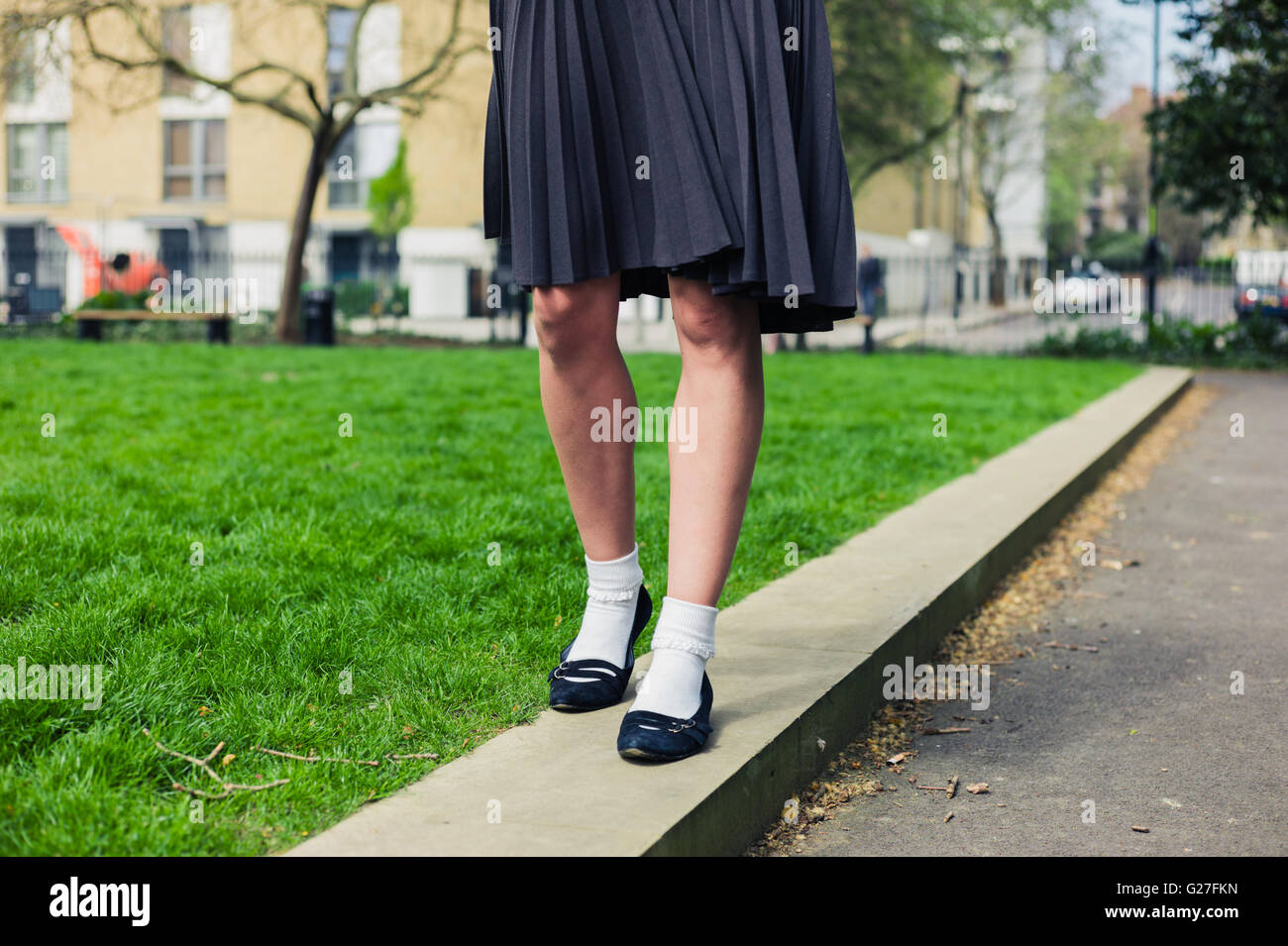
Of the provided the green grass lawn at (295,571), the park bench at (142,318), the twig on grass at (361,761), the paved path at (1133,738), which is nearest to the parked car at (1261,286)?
the green grass lawn at (295,571)

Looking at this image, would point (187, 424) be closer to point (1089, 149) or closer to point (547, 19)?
point (547, 19)

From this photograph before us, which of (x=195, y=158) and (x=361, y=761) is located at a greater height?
(x=195, y=158)

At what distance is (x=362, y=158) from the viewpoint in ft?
110

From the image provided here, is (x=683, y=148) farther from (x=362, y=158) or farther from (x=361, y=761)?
(x=362, y=158)

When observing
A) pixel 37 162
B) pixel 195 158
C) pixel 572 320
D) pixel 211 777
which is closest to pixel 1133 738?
pixel 572 320

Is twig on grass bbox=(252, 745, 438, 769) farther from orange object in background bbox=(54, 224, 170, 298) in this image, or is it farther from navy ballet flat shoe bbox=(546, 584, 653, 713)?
orange object in background bbox=(54, 224, 170, 298)

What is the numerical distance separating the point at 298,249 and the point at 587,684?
16.5 m

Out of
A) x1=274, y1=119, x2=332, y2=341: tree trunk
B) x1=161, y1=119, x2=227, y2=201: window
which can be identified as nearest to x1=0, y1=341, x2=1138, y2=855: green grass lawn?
x1=274, y1=119, x2=332, y2=341: tree trunk

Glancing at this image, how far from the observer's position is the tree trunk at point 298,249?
17.6m

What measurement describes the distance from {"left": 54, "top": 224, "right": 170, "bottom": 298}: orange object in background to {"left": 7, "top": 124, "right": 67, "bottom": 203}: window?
31.0 feet

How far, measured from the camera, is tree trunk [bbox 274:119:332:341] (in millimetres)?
17641

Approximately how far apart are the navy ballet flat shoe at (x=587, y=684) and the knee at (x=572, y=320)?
23.8 inches

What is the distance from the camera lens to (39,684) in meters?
2.27
